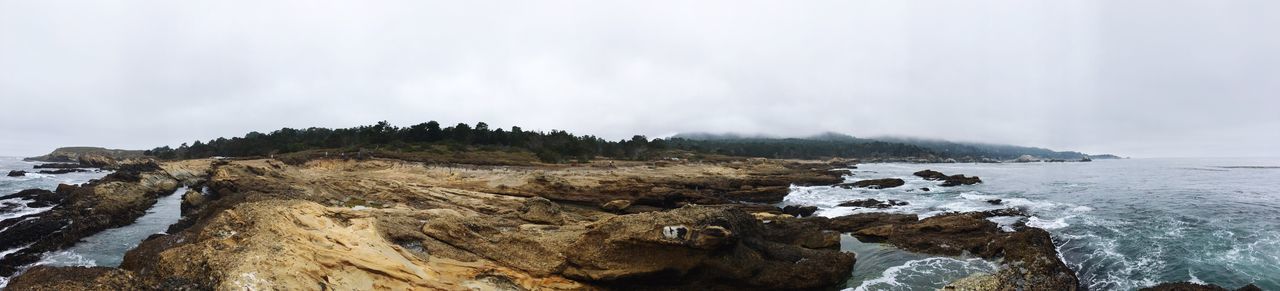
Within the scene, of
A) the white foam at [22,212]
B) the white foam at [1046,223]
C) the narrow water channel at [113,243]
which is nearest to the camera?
the narrow water channel at [113,243]

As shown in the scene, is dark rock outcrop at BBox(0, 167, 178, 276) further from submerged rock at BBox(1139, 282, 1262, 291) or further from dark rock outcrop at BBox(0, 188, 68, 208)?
submerged rock at BBox(1139, 282, 1262, 291)

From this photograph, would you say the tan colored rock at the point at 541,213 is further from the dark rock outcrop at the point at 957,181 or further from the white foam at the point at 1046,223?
the dark rock outcrop at the point at 957,181

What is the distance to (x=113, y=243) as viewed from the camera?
794 inches

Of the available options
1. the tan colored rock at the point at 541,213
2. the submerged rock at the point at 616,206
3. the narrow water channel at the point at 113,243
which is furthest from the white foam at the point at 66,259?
the submerged rock at the point at 616,206

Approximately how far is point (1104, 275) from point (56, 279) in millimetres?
21725

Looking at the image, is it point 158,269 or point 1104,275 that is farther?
point 1104,275

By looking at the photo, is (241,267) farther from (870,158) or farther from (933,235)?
(870,158)

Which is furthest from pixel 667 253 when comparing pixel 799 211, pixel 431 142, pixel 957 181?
pixel 431 142

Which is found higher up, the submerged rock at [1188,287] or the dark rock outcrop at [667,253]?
the dark rock outcrop at [667,253]

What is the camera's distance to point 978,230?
1947 centimetres

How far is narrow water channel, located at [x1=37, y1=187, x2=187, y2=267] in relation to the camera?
1750cm

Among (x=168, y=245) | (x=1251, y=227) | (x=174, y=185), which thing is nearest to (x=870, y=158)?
(x=1251, y=227)

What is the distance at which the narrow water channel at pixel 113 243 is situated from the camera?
17500 millimetres

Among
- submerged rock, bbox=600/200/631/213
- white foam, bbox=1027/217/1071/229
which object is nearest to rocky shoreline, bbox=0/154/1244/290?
white foam, bbox=1027/217/1071/229
